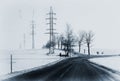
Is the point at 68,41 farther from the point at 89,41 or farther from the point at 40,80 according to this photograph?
the point at 40,80

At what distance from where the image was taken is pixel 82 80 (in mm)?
17594

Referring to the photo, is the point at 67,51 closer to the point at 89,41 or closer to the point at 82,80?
the point at 89,41

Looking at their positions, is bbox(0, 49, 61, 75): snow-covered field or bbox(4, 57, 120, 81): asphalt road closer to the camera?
bbox(4, 57, 120, 81): asphalt road

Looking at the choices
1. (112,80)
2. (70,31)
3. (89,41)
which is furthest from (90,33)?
(112,80)

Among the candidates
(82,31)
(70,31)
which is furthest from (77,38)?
(70,31)

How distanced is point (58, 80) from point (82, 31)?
425 ft

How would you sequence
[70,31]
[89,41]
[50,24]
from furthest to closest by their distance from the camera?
[89,41], [70,31], [50,24]

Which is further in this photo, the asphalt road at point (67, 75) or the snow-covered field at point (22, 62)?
the snow-covered field at point (22, 62)

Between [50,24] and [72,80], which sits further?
[50,24]

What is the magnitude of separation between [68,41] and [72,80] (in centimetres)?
7903

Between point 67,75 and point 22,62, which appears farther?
point 22,62

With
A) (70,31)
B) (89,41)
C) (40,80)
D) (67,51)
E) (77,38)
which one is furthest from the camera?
(77,38)

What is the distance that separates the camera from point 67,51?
302ft

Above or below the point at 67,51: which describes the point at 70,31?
above
